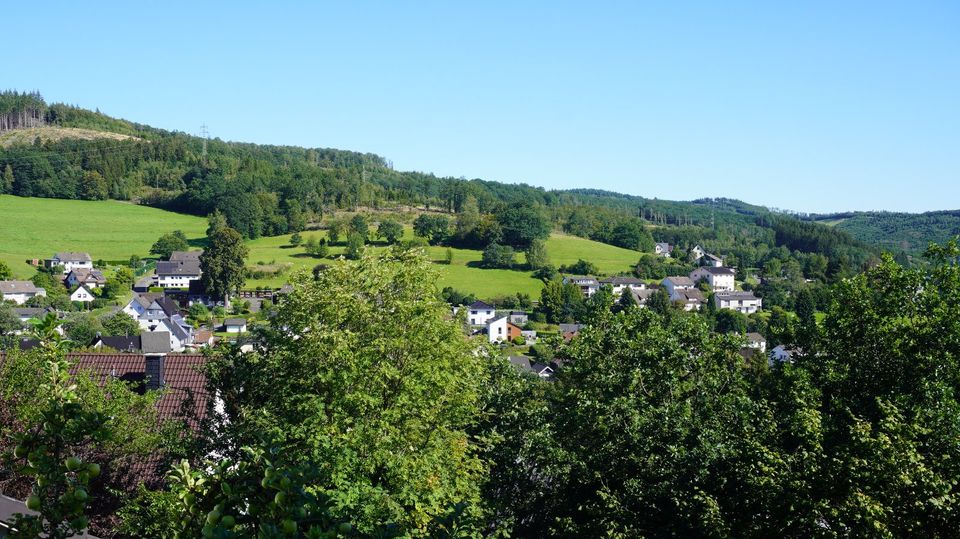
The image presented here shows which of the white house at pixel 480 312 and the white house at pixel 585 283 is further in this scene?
the white house at pixel 585 283

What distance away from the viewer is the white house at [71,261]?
107 metres

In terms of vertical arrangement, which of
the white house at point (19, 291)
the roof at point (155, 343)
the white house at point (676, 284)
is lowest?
the white house at point (19, 291)

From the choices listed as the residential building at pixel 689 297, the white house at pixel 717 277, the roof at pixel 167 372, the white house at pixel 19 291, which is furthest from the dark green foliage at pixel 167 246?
the roof at pixel 167 372

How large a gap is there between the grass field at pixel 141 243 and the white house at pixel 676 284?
8394 mm

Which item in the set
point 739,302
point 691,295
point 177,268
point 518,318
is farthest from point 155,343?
point 739,302

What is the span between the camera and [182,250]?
11856cm

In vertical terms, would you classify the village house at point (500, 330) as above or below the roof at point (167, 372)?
below

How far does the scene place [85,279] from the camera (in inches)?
4013

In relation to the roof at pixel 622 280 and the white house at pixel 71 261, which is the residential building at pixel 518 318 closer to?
the roof at pixel 622 280

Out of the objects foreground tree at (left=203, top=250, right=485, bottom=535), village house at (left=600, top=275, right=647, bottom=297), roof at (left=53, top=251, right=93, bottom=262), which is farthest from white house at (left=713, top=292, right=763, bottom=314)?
foreground tree at (left=203, top=250, right=485, bottom=535)

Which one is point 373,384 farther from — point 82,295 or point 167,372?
point 82,295

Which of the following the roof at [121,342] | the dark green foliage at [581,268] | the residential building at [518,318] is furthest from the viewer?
the dark green foliage at [581,268]

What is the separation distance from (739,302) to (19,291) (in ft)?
309

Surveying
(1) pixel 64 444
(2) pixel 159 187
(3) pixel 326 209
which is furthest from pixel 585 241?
(1) pixel 64 444
